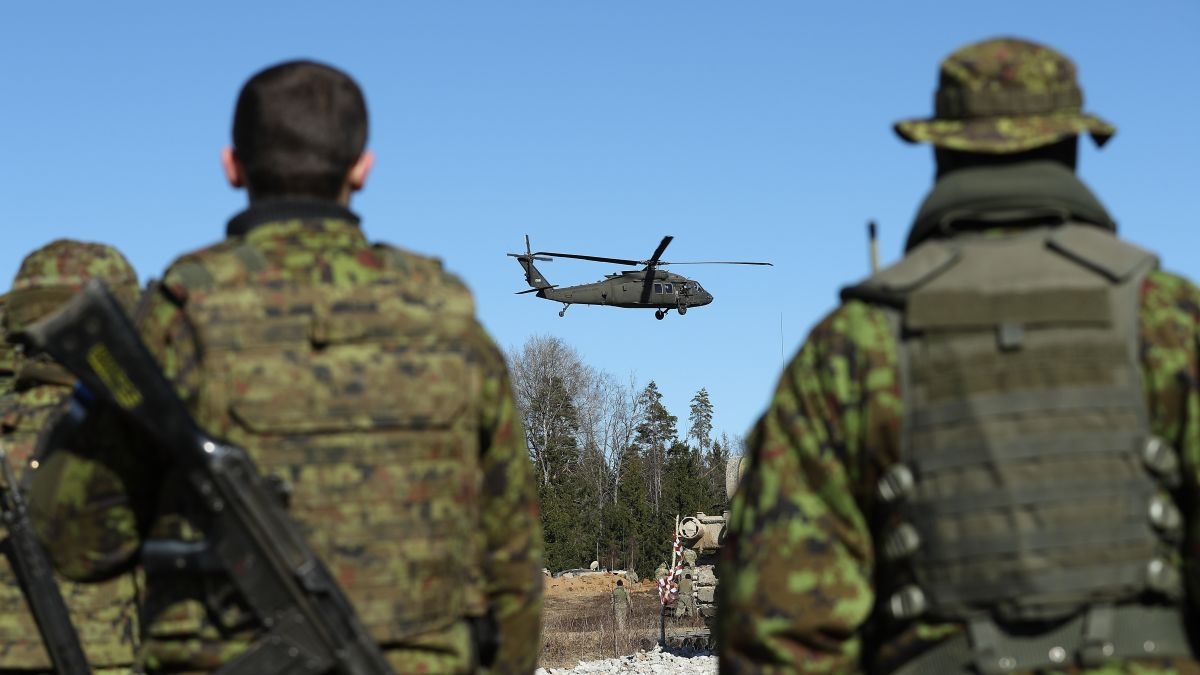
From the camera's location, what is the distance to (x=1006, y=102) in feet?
11.4

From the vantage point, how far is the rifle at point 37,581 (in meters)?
5.25

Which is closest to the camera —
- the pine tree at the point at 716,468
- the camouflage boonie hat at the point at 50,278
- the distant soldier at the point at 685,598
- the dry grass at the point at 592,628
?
the camouflage boonie hat at the point at 50,278

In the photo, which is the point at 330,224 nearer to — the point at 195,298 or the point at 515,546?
the point at 195,298

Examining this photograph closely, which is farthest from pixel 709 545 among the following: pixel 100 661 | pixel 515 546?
pixel 515 546

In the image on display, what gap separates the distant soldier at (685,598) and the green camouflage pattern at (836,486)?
26418 mm

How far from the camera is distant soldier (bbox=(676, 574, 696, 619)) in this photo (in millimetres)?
29750

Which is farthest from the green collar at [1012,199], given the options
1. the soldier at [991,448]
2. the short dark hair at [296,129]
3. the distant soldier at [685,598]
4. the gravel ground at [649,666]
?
the distant soldier at [685,598]

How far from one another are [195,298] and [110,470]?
43 centimetres

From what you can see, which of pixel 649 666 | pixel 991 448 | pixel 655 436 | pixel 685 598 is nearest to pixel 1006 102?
pixel 991 448

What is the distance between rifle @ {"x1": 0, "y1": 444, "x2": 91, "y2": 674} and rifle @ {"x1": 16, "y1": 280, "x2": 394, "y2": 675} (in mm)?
1953

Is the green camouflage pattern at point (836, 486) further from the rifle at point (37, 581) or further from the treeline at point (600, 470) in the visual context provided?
the treeline at point (600, 470)

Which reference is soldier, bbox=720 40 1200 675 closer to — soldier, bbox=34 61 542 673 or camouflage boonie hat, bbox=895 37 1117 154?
camouflage boonie hat, bbox=895 37 1117 154

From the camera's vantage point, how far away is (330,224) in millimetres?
3732

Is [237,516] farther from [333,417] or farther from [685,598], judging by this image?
[685,598]
